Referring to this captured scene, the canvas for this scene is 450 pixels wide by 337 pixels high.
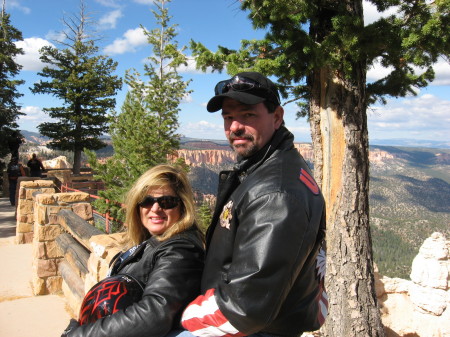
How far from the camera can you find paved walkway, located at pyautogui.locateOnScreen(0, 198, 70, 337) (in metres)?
3.82

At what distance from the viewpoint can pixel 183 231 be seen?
6.02ft

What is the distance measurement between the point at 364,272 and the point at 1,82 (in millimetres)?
23044

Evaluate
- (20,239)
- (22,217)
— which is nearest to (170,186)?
(22,217)

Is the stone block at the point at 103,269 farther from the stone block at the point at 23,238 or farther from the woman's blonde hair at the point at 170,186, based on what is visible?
the stone block at the point at 23,238

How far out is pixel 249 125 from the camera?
159cm

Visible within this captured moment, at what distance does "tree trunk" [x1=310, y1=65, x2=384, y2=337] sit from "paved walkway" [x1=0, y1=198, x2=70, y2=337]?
3.46 m

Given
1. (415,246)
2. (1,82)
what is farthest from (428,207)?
(1,82)

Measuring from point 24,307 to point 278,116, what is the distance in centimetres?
443

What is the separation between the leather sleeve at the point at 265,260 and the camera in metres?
1.18

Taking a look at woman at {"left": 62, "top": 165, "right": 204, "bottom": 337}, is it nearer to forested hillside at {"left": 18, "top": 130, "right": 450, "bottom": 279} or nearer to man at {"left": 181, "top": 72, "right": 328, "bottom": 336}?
man at {"left": 181, "top": 72, "right": 328, "bottom": 336}

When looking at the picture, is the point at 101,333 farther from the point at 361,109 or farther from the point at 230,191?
the point at 361,109

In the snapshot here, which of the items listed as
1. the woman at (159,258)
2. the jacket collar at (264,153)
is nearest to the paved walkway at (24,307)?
the woman at (159,258)

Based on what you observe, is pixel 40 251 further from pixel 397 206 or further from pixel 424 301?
pixel 397 206

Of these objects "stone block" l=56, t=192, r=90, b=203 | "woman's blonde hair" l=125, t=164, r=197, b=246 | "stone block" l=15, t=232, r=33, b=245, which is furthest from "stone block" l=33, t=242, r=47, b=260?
"stone block" l=15, t=232, r=33, b=245
